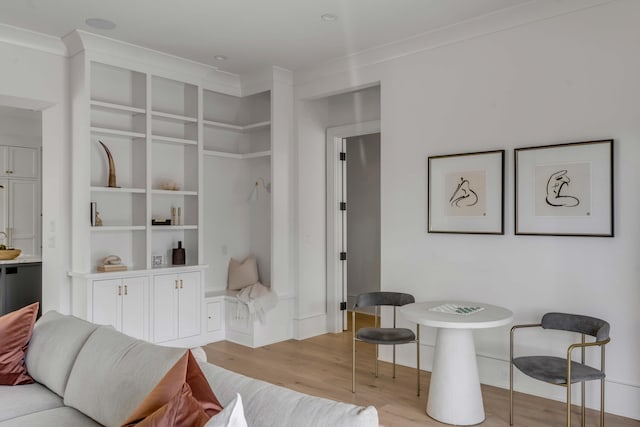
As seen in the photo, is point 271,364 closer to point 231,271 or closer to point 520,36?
point 231,271

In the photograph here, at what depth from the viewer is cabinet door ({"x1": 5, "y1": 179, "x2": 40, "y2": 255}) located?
7.13 m

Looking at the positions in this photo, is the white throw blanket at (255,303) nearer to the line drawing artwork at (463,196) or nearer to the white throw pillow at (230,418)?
the line drawing artwork at (463,196)

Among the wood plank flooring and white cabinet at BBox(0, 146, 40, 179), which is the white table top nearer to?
the wood plank flooring

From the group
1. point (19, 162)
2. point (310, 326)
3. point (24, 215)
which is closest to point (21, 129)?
point (19, 162)

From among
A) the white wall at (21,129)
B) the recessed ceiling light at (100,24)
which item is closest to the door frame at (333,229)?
the recessed ceiling light at (100,24)

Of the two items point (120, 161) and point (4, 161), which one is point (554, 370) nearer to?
point (120, 161)

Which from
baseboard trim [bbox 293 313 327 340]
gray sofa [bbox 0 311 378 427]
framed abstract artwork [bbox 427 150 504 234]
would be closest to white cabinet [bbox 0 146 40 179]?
baseboard trim [bbox 293 313 327 340]

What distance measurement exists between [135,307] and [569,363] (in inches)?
140

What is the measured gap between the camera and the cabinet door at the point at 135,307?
4.35 meters

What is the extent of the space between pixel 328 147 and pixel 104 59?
8.01ft

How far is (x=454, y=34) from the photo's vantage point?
391 cm

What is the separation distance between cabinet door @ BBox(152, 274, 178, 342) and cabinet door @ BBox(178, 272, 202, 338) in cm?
6

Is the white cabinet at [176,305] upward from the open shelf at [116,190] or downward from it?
downward

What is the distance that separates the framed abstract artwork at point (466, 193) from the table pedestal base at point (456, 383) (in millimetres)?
998
